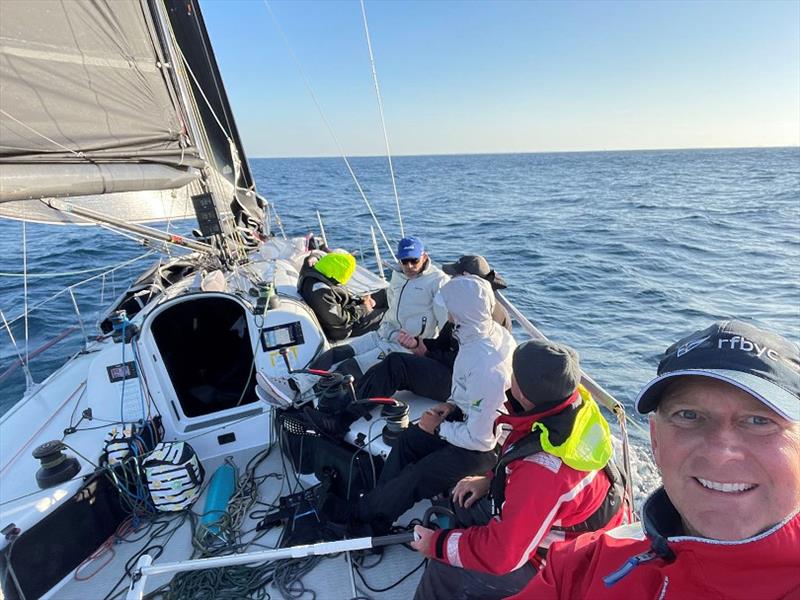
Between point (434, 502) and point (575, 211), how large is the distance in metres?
17.9

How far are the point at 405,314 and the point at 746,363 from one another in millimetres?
2775

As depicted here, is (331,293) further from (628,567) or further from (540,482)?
(628,567)

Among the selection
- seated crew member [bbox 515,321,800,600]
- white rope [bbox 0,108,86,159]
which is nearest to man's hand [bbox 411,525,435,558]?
seated crew member [bbox 515,321,800,600]

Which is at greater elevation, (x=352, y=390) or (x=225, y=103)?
(x=225, y=103)

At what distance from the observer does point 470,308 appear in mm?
2295

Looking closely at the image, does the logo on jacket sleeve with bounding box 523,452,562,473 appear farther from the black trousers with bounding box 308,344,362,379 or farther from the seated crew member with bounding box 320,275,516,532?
the black trousers with bounding box 308,344,362,379

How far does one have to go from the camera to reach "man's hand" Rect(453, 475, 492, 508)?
217cm

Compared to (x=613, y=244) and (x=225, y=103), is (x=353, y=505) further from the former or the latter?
(x=613, y=244)

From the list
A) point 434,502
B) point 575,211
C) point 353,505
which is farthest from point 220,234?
point 575,211

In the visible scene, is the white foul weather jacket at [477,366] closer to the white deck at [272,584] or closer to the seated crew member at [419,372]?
the white deck at [272,584]

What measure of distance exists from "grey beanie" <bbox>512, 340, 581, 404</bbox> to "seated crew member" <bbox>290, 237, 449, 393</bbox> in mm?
1770

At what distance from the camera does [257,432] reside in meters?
3.64

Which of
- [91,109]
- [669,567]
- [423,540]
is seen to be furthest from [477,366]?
[91,109]

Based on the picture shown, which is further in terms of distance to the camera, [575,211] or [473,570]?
[575,211]
